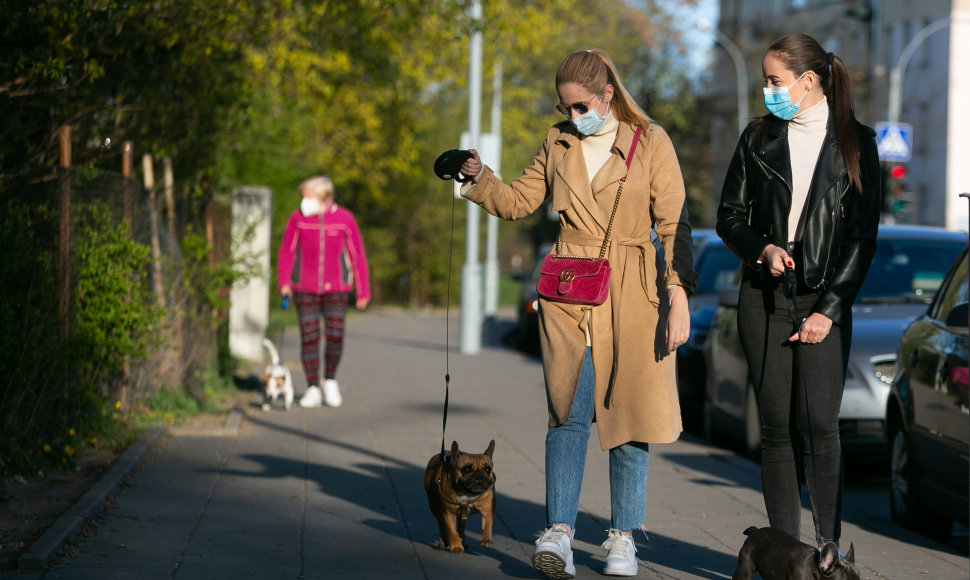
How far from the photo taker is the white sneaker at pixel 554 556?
5250mm

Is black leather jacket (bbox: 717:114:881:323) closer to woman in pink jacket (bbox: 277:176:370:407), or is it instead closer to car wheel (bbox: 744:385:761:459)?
car wheel (bbox: 744:385:761:459)

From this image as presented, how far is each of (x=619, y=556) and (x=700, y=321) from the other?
6241mm

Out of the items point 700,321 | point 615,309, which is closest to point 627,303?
point 615,309

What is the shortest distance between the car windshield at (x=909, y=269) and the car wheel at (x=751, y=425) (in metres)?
1.08

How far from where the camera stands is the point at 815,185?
5004mm

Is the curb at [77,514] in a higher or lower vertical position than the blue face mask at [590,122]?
lower

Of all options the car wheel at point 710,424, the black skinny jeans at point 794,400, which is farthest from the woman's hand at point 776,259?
the car wheel at point 710,424

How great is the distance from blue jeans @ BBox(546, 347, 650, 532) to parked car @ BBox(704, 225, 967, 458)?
2918mm

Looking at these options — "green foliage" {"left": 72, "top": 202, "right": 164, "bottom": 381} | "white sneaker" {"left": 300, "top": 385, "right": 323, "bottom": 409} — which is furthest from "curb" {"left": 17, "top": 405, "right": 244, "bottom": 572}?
"white sneaker" {"left": 300, "top": 385, "right": 323, "bottom": 409}

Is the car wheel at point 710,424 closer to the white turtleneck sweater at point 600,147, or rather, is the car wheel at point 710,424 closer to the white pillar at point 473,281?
the white turtleneck sweater at point 600,147

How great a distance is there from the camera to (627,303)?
18.1ft

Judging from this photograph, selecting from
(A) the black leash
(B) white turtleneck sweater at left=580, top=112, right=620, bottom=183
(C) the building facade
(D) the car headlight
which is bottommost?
(D) the car headlight

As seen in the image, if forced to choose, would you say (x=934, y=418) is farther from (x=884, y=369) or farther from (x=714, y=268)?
(x=714, y=268)

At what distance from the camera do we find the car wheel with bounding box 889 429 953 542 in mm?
7078
